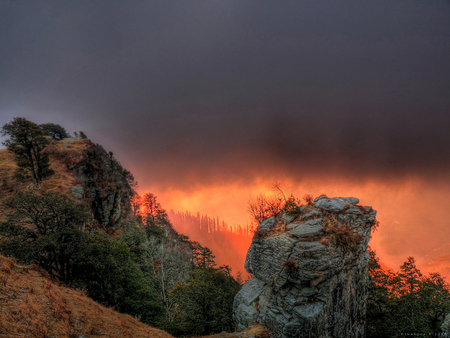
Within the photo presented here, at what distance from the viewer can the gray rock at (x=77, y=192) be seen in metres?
29.2

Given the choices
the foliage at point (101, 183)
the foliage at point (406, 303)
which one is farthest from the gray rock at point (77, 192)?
the foliage at point (406, 303)

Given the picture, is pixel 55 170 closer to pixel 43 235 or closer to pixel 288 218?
pixel 43 235

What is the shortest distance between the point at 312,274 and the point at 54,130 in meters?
73.4

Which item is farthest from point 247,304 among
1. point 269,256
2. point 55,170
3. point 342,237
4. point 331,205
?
point 55,170

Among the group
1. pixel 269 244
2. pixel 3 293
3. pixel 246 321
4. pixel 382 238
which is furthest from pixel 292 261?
pixel 382 238

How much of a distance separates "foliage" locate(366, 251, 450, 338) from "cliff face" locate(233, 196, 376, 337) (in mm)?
3649

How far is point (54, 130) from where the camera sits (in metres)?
48.5

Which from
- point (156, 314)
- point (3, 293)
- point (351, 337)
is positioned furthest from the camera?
point (156, 314)

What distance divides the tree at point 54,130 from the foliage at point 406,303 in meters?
81.2

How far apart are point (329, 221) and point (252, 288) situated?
11.3 m

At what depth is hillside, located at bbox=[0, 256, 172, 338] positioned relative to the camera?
6.57 metres

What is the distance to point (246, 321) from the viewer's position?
619 inches

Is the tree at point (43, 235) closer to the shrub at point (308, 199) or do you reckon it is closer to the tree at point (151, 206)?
the shrub at point (308, 199)

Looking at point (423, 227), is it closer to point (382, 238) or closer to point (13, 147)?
point (382, 238)
